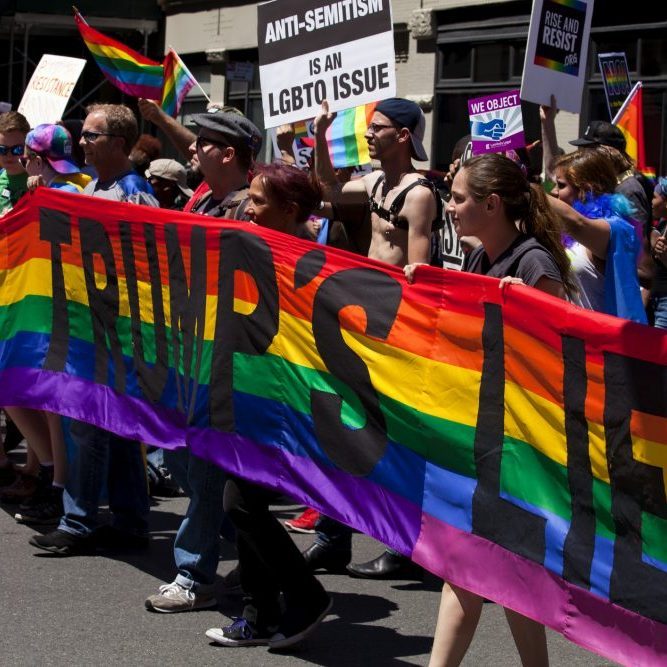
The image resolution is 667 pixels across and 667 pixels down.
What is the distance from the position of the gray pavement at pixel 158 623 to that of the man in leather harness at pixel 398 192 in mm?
1504

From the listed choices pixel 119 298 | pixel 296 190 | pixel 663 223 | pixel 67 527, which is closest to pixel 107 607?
pixel 67 527

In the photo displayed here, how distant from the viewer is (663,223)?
909 cm

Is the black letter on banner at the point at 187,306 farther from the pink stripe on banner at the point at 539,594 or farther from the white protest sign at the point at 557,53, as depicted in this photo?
the white protest sign at the point at 557,53

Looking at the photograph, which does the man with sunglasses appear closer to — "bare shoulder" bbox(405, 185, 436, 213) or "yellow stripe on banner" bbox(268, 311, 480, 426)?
"bare shoulder" bbox(405, 185, 436, 213)

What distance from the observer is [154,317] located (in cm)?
609

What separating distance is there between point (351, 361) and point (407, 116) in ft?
5.59

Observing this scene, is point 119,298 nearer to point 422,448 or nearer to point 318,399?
point 318,399

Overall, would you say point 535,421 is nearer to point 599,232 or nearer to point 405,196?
point 599,232

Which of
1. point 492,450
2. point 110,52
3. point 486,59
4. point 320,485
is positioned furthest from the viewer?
point 486,59

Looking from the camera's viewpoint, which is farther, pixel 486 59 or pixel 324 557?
pixel 486 59

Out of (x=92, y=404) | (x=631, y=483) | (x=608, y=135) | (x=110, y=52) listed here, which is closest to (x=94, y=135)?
(x=92, y=404)

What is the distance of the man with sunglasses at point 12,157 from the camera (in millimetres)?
8820

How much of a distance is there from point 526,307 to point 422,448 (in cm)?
67

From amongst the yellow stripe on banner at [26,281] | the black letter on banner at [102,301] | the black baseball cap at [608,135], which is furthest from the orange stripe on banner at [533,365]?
the black baseball cap at [608,135]
